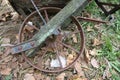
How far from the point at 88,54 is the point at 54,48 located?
1.35ft

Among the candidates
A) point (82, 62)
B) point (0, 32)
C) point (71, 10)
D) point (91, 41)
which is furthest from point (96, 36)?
point (0, 32)

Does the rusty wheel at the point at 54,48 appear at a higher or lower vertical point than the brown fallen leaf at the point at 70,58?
higher

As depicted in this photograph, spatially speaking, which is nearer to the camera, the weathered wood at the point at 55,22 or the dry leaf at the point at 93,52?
the weathered wood at the point at 55,22

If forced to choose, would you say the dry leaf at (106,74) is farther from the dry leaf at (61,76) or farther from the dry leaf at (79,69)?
the dry leaf at (61,76)

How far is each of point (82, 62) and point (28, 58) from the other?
590 mm

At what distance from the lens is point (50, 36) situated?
2705 mm

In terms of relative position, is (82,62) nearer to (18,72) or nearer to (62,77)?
(62,77)

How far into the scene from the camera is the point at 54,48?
A: 2898 millimetres

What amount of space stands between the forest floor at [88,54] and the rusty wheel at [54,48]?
0.09 m

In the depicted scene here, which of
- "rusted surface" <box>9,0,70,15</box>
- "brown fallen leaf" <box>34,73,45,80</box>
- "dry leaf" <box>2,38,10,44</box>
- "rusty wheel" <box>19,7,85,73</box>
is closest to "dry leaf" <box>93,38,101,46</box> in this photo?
"rusty wheel" <box>19,7,85,73</box>

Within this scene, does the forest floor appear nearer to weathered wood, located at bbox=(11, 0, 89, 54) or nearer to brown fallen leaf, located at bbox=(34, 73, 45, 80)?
brown fallen leaf, located at bbox=(34, 73, 45, 80)

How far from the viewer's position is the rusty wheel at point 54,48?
2.81 meters

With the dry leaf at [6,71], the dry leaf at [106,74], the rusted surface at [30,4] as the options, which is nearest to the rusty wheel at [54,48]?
the rusted surface at [30,4]

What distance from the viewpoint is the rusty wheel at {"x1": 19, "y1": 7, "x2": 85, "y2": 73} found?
2.81 m
